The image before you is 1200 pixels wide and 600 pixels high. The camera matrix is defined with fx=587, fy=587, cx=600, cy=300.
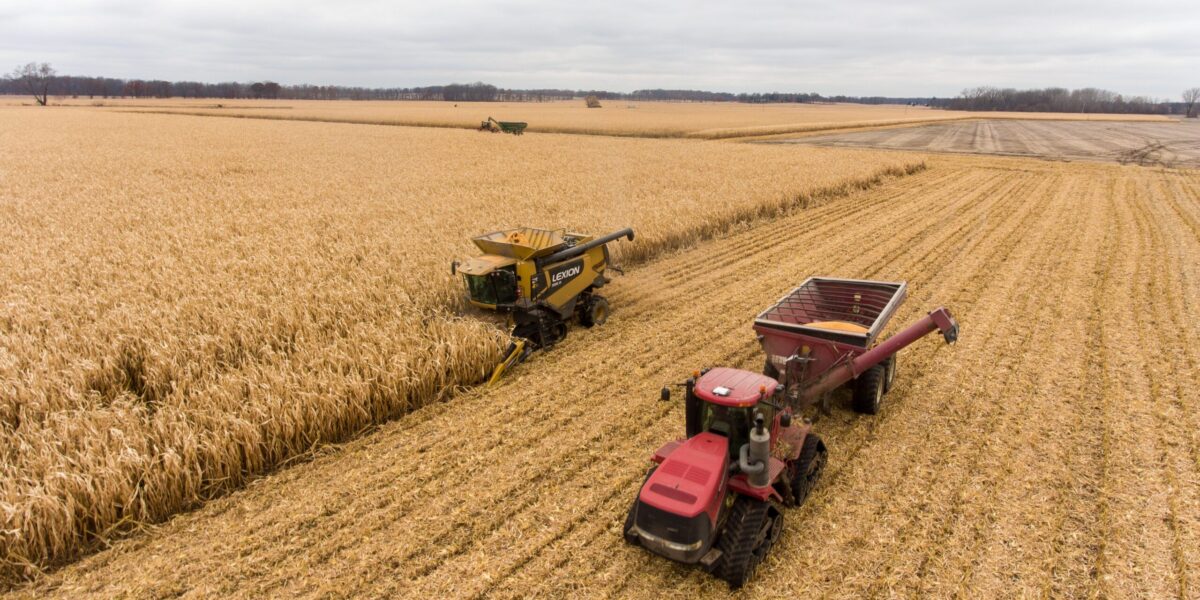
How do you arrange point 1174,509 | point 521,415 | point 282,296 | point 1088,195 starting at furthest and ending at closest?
point 1088,195 → point 282,296 → point 521,415 → point 1174,509

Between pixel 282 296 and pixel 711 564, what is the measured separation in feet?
22.8

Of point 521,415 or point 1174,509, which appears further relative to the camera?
point 521,415

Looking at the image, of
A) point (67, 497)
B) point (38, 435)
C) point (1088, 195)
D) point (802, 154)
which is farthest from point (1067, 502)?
point (802, 154)

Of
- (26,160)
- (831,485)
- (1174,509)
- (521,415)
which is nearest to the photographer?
(1174,509)

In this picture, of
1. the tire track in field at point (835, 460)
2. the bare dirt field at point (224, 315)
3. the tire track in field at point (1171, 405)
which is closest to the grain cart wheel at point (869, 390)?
the tire track in field at point (835, 460)

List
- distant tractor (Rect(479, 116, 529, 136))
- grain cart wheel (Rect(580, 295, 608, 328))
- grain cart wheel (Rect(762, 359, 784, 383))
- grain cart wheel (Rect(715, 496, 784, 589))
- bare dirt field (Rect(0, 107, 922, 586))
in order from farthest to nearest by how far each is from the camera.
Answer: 1. distant tractor (Rect(479, 116, 529, 136))
2. grain cart wheel (Rect(580, 295, 608, 328))
3. grain cart wheel (Rect(762, 359, 784, 383))
4. bare dirt field (Rect(0, 107, 922, 586))
5. grain cart wheel (Rect(715, 496, 784, 589))

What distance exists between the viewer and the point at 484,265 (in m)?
7.92

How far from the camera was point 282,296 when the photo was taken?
830cm

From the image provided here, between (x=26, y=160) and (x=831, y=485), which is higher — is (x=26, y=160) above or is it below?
above

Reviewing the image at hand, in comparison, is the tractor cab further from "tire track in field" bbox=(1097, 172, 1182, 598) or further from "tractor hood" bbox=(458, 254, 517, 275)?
"tractor hood" bbox=(458, 254, 517, 275)

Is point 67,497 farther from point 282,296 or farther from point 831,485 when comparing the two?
point 831,485

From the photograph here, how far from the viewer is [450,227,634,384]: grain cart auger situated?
8.02 m

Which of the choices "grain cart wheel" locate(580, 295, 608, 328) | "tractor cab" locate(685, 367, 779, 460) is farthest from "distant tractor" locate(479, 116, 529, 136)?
"tractor cab" locate(685, 367, 779, 460)

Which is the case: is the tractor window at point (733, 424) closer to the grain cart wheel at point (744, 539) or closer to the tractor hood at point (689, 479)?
the tractor hood at point (689, 479)
